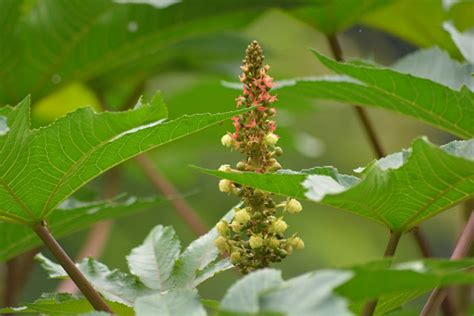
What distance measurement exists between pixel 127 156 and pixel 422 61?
0.60 meters

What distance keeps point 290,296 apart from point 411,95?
1.77ft

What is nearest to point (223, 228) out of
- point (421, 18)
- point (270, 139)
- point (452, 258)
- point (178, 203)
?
point (270, 139)

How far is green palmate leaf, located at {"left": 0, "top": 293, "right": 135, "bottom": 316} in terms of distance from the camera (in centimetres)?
97

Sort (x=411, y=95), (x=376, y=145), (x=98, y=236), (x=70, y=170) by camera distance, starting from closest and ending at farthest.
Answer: (x=70, y=170) → (x=411, y=95) → (x=376, y=145) → (x=98, y=236)

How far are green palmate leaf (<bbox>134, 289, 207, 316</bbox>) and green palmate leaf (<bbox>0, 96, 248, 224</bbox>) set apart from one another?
0.19 metres

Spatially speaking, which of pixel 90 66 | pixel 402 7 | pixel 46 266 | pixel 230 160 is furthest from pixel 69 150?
pixel 230 160

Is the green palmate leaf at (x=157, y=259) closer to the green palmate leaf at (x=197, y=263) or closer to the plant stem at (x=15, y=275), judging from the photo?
the green palmate leaf at (x=197, y=263)

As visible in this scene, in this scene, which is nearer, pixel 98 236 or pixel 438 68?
pixel 438 68

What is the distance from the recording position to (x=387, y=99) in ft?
3.96

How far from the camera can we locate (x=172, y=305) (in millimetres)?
799

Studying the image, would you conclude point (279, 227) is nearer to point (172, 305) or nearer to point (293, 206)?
point (293, 206)

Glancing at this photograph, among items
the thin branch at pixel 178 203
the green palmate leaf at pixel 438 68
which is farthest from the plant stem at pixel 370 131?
the thin branch at pixel 178 203

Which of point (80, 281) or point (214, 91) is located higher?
point (214, 91)

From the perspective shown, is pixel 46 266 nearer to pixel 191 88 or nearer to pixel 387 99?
pixel 387 99
